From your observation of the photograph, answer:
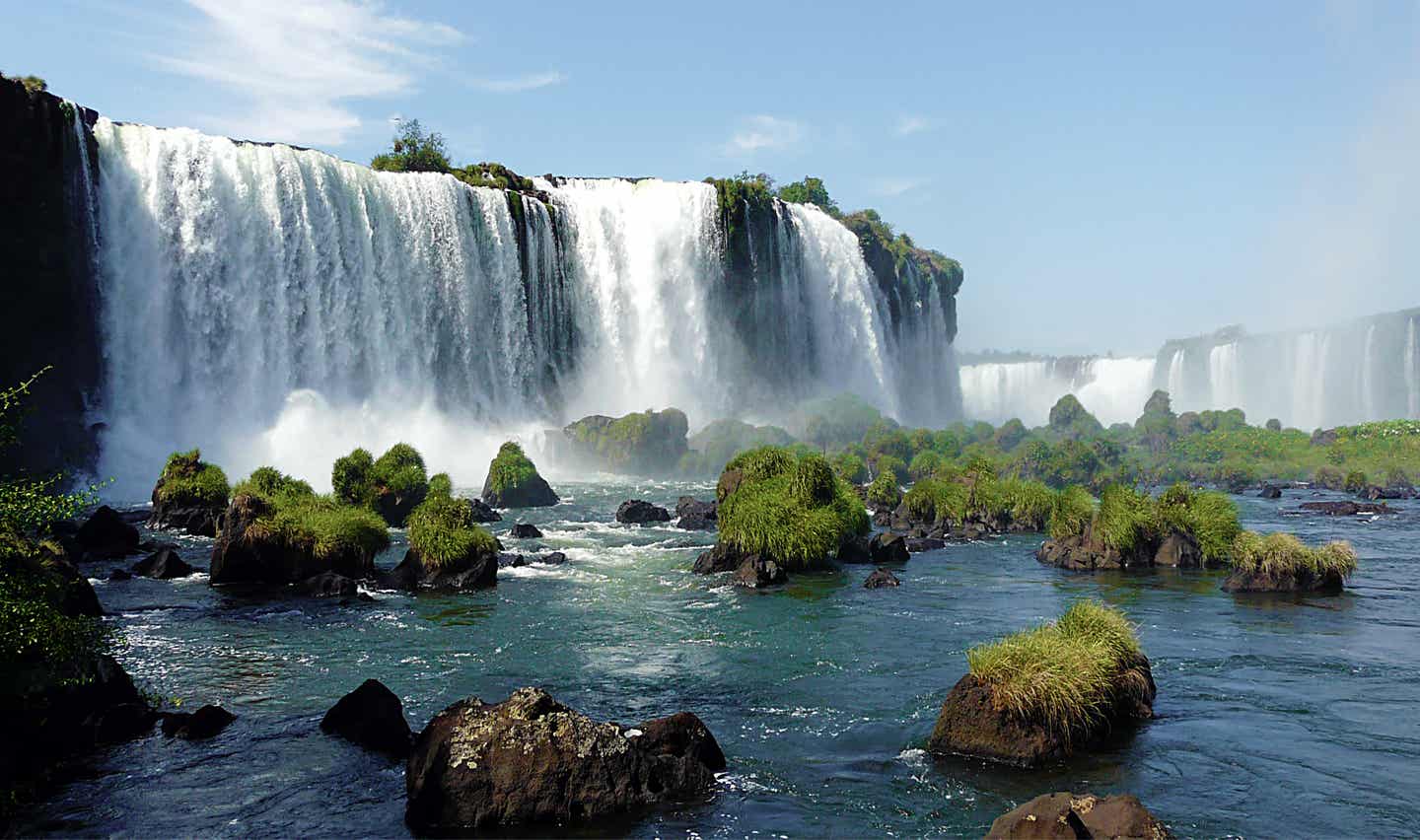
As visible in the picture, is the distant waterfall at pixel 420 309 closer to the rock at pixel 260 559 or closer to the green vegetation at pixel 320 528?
the green vegetation at pixel 320 528

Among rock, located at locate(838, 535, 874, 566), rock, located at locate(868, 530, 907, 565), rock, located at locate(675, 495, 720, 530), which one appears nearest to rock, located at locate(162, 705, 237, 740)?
rock, located at locate(838, 535, 874, 566)

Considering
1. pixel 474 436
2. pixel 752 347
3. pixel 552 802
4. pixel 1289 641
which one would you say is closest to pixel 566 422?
pixel 474 436

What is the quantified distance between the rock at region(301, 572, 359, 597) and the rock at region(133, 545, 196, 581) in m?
3.43

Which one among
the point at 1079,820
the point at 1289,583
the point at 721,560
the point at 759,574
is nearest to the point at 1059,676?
the point at 1079,820

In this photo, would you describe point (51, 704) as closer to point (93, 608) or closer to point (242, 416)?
point (93, 608)

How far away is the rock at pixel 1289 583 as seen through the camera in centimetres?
2253

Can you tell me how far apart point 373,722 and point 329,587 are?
33.3 feet

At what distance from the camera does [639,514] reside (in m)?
35.4

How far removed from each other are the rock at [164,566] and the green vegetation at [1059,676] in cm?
1854

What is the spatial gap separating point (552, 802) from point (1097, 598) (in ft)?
53.1

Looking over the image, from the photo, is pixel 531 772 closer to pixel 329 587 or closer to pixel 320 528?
pixel 329 587

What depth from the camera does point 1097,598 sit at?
73.5 feet

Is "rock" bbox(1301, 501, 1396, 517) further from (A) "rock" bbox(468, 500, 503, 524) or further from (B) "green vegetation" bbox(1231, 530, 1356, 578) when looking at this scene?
(A) "rock" bbox(468, 500, 503, 524)

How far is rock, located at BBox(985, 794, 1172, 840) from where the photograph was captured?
7852 millimetres
